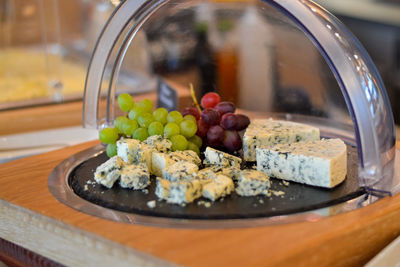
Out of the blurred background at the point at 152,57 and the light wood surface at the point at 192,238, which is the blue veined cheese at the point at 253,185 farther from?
the blurred background at the point at 152,57

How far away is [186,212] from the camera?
1023 mm

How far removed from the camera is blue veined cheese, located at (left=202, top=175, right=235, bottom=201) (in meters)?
1.08

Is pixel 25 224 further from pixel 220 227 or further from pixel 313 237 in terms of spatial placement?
pixel 313 237

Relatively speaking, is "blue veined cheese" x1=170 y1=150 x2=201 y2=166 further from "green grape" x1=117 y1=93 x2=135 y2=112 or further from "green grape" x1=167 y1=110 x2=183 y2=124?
"green grape" x1=117 y1=93 x2=135 y2=112

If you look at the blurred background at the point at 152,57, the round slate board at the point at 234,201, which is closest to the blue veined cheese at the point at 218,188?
the round slate board at the point at 234,201

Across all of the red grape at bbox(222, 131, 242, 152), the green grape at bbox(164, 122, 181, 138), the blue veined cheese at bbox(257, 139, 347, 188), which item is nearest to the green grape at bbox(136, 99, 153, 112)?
the green grape at bbox(164, 122, 181, 138)

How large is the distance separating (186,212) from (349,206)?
0.32 m

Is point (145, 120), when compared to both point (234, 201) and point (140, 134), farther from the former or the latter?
point (234, 201)

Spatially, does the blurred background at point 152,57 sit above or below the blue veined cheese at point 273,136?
above

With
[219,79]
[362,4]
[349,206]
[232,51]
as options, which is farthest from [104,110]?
[362,4]

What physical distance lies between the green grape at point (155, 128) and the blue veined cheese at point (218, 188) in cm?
28

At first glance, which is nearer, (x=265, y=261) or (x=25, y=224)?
(x=265, y=261)

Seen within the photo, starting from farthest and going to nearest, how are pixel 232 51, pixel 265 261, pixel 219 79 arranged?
pixel 232 51
pixel 219 79
pixel 265 261

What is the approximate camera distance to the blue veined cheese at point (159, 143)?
1.27 m
